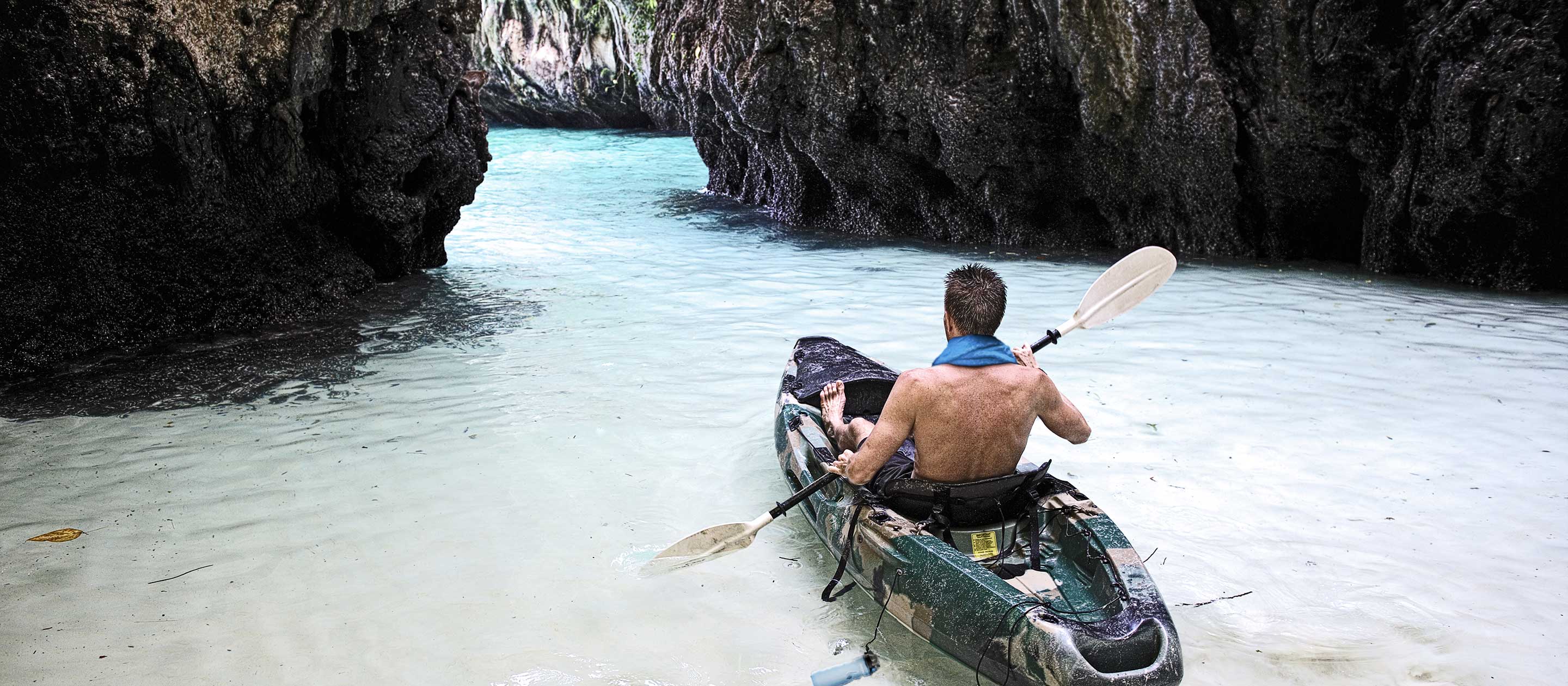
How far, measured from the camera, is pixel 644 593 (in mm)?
3799

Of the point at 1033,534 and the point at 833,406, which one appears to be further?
the point at 833,406

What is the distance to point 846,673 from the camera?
127 inches

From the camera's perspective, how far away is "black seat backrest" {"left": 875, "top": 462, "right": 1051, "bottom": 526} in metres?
3.58

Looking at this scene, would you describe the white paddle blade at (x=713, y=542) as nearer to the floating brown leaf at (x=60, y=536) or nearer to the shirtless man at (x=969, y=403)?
the shirtless man at (x=969, y=403)

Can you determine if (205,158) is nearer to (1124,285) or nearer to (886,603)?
(886,603)

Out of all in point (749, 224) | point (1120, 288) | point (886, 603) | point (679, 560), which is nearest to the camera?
point (886, 603)

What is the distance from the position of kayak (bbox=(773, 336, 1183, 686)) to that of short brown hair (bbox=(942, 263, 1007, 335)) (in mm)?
545

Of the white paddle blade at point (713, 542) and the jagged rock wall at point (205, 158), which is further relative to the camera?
the jagged rock wall at point (205, 158)

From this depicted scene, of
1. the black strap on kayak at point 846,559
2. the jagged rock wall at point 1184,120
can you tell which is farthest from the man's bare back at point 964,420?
the jagged rock wall at point 1184,120

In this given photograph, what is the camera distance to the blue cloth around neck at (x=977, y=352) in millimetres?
3516

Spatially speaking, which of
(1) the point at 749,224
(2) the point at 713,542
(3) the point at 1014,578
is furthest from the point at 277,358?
(1) the point at 749,224

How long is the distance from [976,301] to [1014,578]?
970 millimetres

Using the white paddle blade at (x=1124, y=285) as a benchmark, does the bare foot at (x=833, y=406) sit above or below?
below

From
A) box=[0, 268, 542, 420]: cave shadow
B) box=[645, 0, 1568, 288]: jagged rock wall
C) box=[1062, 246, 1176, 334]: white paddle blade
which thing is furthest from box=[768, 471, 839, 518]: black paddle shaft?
box=[645, 0, 1568, 288]: jagged rock wall
